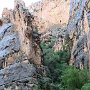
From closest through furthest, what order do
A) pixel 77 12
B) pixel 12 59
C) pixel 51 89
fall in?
pixel 51 89 < pixel 12 59 < pixel 77 12

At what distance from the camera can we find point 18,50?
123 feet

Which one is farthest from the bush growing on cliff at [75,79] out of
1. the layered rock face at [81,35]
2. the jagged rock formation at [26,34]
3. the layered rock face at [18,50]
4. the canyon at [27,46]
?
the layered rock face at [81,35]

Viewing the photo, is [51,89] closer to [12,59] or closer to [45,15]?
[12,59]

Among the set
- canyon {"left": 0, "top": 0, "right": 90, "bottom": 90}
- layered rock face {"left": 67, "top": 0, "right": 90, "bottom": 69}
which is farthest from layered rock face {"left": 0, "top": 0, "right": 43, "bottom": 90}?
layered rock face {"left": 67, "top": 0, "right": 90, "bottom": 69}

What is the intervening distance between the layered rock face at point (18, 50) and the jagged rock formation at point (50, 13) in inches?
1355

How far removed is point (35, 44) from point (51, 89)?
6.29m

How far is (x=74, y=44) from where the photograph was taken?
47.6 metres

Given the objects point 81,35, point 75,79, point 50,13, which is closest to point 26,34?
point 75,79

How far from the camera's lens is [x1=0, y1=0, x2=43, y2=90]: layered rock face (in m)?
33.9

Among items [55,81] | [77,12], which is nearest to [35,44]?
[55,81]

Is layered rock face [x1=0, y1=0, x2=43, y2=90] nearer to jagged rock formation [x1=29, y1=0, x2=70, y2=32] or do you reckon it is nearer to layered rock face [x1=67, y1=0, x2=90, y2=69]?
layered rock face [x1=67, y1=0, x2=90, y2=69]

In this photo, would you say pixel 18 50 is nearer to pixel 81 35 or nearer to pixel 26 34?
pixel 26 34

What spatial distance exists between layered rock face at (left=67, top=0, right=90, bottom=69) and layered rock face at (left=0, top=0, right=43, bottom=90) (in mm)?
5213

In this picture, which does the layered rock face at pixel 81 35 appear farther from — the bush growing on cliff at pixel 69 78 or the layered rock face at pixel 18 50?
the layered rock face at pixel 18 50
